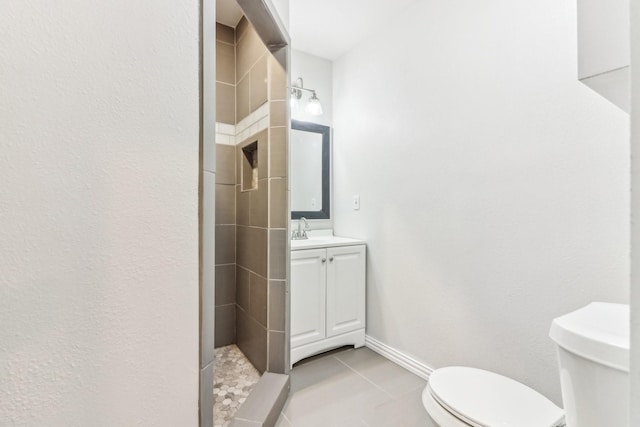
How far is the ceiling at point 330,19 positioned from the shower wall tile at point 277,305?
1.84 metres

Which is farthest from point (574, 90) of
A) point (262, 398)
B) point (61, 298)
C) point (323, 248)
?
point (262, 398)

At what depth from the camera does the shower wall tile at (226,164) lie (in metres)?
2.25

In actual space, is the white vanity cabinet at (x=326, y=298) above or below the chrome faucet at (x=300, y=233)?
below

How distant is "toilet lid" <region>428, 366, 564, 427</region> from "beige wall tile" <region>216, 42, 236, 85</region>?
2412mm

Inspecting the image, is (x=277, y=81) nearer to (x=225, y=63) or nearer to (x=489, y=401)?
(x=225, y=63)

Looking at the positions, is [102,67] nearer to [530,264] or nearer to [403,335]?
[530,264]

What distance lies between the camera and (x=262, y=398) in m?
1.46

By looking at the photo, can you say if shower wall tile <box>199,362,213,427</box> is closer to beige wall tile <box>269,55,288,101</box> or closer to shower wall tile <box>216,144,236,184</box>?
beige wall tile <box>269,55,288,101</box>

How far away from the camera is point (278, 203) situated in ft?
5.49

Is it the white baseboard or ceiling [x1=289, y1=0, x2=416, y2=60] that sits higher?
ceiling [x1=289, y1=0, x2=416, y2=60]

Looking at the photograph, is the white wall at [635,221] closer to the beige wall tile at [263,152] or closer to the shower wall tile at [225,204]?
the beige wall tile at [263,152]

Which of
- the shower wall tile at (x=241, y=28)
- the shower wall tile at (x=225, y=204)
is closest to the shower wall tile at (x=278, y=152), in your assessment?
the shower wall tile at (x=225, y=204)

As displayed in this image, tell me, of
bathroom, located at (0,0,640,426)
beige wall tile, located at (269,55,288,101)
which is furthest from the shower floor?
beige wall tile, located at (269,55,288,101)

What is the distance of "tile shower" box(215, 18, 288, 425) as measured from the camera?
1674 millimetres
